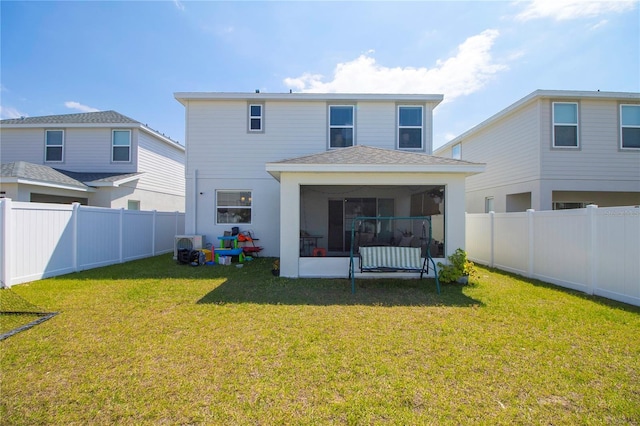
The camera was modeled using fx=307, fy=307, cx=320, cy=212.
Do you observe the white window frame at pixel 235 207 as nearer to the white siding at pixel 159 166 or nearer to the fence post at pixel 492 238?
the white siding at pixel 159 166

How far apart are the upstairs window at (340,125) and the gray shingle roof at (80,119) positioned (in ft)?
29.1

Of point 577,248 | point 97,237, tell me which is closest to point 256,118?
point 97,237

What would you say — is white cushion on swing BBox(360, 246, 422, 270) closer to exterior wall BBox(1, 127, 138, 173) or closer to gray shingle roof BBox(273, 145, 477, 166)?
gray shingle roof BBox(273, 145, 477, 166)

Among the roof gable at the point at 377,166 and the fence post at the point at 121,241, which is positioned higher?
the roof gable at the point at 377,166

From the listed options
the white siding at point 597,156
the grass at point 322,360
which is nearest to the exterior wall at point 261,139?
the white siding at point 597,156

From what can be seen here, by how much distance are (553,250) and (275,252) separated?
8284 millimetres

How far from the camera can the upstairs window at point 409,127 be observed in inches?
455

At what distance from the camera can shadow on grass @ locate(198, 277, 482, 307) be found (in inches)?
223

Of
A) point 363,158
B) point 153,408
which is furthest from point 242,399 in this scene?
point 363,158

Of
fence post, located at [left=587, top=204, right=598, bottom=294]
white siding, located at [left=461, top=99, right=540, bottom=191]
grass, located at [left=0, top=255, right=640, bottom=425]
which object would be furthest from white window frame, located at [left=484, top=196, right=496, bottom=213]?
grass, located at [left=0, top=255, right=640, bottom=425]

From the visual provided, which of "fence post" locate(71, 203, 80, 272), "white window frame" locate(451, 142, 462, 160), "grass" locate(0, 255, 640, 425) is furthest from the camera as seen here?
"white window frame" locate(451, 142, 462, 160)


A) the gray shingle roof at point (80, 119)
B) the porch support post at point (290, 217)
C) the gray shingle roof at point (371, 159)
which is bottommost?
the porch support post at point (290, 217)

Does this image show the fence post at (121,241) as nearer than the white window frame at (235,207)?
Yes

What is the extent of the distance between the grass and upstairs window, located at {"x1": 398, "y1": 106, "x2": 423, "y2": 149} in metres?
7.04
